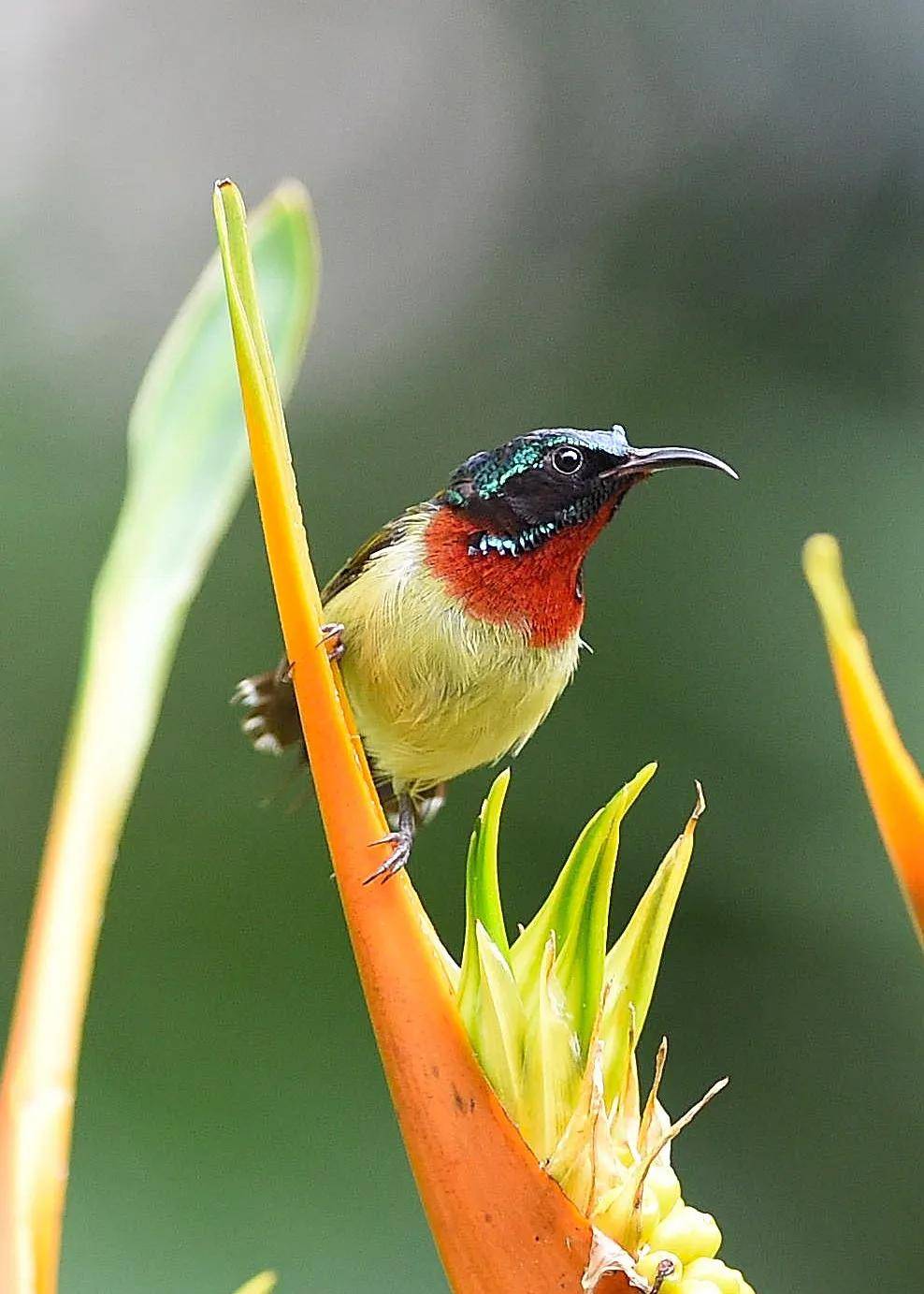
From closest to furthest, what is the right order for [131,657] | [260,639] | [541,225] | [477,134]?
[131,657] < [260,639] < [541,225] < [477,134]

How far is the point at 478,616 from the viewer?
0.74 m

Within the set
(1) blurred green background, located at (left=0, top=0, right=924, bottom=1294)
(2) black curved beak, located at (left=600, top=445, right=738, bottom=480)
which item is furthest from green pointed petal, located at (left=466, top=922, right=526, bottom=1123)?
(1) blurred green background, located at (left=0, top=0, right=924, bottom=1294)

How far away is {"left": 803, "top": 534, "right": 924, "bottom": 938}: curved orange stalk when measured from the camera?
0.32 metres

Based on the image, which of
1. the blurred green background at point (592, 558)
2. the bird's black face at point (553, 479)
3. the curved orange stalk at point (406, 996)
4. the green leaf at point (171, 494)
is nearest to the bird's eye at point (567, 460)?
the bird's black face at point (553, 479)

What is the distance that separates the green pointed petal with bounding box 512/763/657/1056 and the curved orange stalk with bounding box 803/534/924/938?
0.05m

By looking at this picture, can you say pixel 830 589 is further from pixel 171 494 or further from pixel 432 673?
pixel 432 673

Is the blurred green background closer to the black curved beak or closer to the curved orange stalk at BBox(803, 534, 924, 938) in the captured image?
the black curved beak

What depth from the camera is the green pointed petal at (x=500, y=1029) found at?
1.14ft

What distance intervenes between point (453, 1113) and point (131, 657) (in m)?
0.18

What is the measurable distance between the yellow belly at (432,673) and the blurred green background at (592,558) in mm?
711

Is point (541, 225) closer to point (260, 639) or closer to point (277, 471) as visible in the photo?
point (260, 639)

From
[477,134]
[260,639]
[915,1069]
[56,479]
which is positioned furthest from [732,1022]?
[477,134]

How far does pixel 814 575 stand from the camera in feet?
1.09

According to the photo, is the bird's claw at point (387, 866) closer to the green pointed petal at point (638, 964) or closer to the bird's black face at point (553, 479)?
the green pointed petal at point (638, 964)
